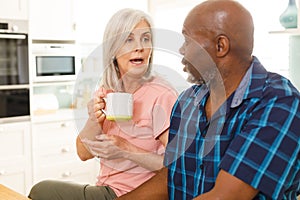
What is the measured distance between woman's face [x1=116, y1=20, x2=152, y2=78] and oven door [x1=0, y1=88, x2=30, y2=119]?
2.11 metres

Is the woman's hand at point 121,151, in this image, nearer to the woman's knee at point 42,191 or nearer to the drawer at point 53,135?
the woman's knee at point 42,191

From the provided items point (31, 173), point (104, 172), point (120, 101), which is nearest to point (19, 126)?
point (31, 173)

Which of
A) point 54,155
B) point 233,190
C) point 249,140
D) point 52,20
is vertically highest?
point 52,20

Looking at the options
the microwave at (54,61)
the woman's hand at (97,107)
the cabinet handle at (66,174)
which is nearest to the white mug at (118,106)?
the woman's hand at (97,107)

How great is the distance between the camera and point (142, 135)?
1.70 metres

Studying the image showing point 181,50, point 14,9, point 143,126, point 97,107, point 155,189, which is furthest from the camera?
point 14,9

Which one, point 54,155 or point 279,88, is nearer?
point 279,88

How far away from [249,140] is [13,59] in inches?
112

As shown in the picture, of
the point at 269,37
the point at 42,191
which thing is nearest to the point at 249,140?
the point at 42,191

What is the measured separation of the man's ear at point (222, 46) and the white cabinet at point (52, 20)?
9.12 feet

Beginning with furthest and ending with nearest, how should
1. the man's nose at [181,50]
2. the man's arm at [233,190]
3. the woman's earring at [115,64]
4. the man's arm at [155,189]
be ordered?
1. the woman's earring at [115,64]
2. the man's arm at [155,189]
3. the man's nose at [181,50]
4. the man's arm at [233,190]

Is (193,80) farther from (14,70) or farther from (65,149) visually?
(65,149)

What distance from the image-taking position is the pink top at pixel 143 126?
1659 millimetres

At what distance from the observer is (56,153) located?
3.79 m
